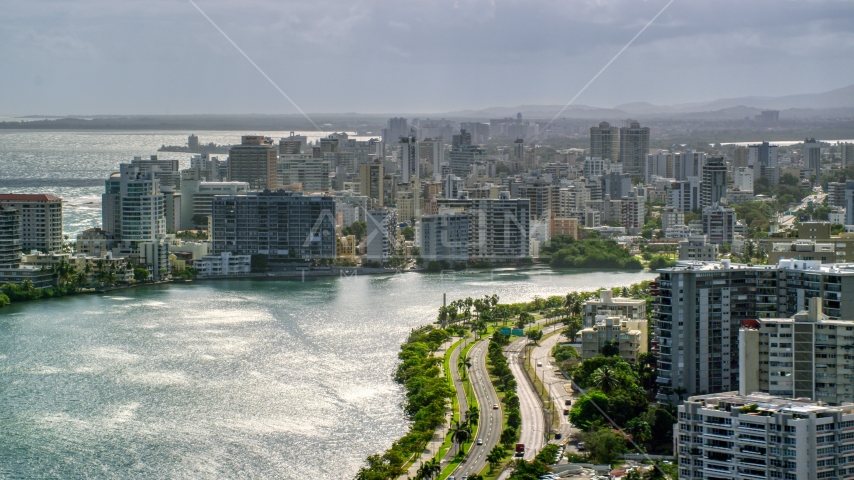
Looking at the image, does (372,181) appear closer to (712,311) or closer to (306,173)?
(306,173)

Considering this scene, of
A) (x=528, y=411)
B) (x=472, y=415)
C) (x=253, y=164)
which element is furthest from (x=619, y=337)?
(x=253, y=164)

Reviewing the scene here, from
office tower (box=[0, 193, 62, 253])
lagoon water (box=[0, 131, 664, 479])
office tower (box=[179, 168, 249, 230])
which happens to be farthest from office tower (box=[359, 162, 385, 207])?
office tower (box=[0, 193, 62, 253])

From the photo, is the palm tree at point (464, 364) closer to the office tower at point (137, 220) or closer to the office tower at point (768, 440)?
the office tower at point (768, 440)

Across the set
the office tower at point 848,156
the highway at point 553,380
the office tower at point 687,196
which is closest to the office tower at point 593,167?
the office tower at point 848,156

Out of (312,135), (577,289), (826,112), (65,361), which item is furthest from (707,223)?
(312,135)

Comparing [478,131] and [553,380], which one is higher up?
[478,131]

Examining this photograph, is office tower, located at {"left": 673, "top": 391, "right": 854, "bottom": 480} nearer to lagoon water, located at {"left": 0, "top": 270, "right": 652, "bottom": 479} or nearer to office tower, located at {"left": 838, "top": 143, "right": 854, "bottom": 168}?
lagoon water, located at {"left": 0, "top": 270, "right": 652, "bottom": 479}
